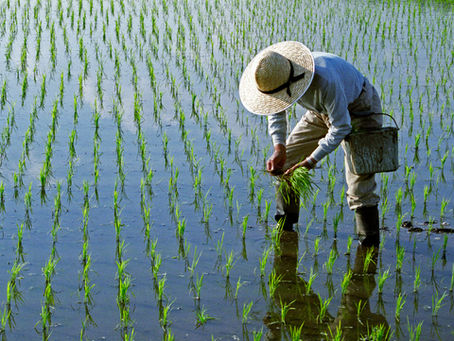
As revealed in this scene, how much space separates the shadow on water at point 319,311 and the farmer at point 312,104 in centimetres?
34

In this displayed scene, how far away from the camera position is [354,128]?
12.3ft

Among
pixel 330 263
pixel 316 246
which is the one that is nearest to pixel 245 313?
pixel 330 263

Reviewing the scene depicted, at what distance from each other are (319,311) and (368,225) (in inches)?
29.3

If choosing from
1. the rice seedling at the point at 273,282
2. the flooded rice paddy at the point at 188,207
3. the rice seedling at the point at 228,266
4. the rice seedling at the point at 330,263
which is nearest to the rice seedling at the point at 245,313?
the flooded rice paddy at the point at 188,207

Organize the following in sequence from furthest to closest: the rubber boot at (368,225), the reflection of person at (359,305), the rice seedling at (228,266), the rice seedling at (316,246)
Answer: the rubber boot at (368,225)
the rice seedling at (316,246)
the rice seedling at (228,266)
the reflection of person at (359,305)

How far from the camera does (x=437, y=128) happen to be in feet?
19.1

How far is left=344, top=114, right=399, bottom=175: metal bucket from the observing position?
3.68m

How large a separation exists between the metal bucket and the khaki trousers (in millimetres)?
67

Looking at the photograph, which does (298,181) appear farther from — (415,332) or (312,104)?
(415,332)

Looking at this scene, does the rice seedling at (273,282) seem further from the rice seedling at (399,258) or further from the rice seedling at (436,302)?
the rice seedling at (436,302)

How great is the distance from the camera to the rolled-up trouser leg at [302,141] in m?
3.84

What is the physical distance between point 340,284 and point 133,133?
7.84ft

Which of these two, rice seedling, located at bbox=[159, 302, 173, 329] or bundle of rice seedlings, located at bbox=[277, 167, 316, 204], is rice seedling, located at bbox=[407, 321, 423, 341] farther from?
rice seedling, located at bbox=[159, 302, 173, 329]

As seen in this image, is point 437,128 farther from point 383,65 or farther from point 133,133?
point 133,133
